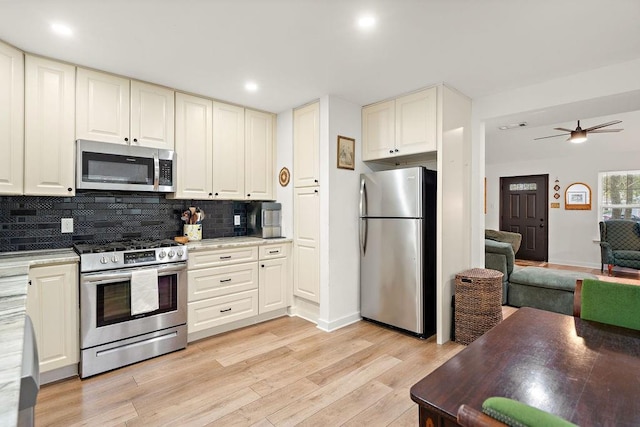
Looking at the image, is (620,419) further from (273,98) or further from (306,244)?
(273,98)

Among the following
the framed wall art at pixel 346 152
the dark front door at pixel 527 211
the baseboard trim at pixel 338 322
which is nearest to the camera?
the baseboard trim at pixel 338 322

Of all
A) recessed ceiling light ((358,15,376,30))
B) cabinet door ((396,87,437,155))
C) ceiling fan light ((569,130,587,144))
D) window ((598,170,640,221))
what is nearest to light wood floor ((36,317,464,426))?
cabinet door ((396,87,437,155))

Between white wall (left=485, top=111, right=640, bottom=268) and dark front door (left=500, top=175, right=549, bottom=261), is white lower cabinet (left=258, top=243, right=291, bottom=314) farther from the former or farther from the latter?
dark front door (left=500, top=175, right=549, bottom=261)

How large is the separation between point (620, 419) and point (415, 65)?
8.23ft

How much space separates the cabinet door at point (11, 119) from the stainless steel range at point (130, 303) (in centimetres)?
66

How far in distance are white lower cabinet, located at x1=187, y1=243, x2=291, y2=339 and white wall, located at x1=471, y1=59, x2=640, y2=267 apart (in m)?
2.12

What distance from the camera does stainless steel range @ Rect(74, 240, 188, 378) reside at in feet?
7.91

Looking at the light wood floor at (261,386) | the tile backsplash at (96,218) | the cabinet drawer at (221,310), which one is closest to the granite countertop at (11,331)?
the tile backsplash at (96,218)

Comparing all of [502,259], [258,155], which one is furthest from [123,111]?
[502,259]

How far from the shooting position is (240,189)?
3.66 metres

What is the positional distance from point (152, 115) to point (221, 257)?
1461 millimetres

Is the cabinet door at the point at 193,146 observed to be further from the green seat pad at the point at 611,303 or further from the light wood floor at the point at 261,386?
A: the green seat pad at the point at 611,303

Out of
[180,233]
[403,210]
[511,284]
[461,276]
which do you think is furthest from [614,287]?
[180,233]

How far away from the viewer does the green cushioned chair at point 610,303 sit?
1.39m
